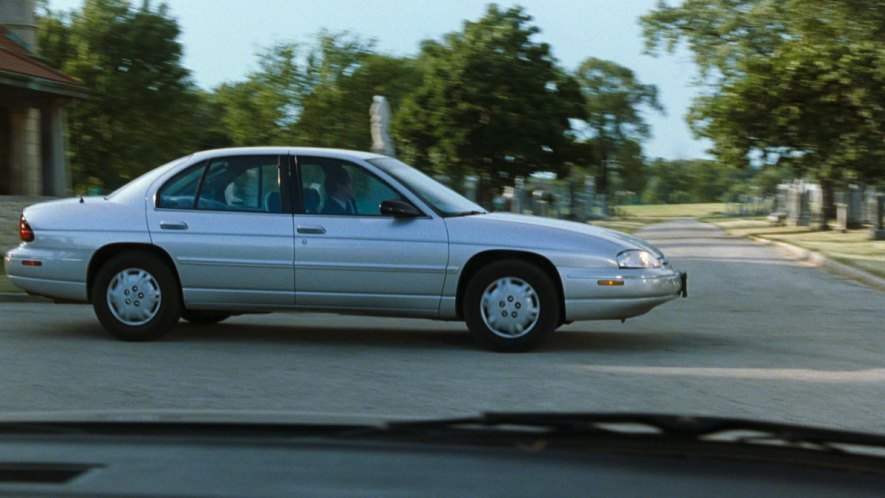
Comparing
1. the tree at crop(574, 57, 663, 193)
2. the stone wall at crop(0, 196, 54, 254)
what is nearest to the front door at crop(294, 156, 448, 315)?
the stone wall at crop(0, 196, 54, 254)

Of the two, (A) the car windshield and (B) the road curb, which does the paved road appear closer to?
(B) the road curb

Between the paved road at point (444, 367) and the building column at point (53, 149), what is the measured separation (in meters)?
13.9

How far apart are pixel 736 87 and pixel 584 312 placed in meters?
29.0

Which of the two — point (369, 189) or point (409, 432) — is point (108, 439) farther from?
point (369, 189)

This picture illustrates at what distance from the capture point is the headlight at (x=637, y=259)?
29.2 feet

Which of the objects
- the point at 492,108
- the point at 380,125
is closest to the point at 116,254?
the point at 380,125

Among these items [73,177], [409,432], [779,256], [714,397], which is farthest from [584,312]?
[73,177]

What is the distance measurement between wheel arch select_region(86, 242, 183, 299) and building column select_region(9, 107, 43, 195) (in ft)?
54.3

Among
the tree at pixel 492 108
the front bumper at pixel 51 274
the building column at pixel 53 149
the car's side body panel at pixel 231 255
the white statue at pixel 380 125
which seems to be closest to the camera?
the car's side body panel at pixel 231 255

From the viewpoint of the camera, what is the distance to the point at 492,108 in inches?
2028

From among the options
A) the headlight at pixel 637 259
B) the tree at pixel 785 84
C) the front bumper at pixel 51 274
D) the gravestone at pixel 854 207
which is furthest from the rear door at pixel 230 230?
the gravestone at pixel 854 207

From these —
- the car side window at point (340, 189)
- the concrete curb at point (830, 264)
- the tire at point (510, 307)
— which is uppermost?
the car side window at point (340, 189)

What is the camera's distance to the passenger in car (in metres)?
9.17

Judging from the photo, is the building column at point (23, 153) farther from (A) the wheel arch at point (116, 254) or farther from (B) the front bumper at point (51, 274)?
(A) the wheel arch at point (116, 254)
